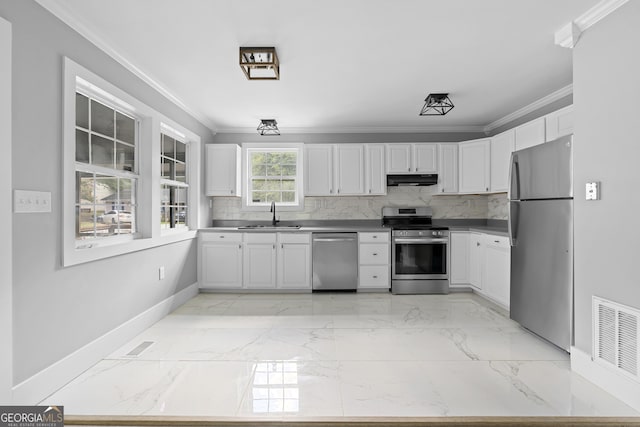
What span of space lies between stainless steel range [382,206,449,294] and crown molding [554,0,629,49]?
2.62 m

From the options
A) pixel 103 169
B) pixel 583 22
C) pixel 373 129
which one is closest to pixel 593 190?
pixel 583 22

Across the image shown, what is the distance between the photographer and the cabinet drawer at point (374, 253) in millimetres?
4500

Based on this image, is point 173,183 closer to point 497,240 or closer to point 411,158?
point 411,158

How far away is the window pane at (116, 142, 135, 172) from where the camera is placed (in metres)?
2.85

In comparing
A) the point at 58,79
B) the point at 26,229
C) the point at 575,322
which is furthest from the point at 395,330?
the point at 58,79

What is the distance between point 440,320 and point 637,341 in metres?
1.68

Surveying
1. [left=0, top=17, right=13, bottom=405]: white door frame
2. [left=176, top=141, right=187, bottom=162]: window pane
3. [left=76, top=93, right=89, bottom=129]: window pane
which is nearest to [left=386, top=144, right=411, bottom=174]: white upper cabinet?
[left=176, top=141, right=187, bottom=162]: window pane

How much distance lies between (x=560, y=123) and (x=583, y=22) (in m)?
1.04

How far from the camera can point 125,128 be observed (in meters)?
2.97

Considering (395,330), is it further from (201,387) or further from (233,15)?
(233,15)

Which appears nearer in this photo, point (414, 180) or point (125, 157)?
point (125, 157)

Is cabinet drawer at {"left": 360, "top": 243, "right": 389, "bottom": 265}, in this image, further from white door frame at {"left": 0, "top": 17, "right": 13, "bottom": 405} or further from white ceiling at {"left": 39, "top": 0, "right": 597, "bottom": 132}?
white door frame at {"left": 0, "top": 17, "right": 13, "bottom": 405}

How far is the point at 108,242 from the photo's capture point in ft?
8.84

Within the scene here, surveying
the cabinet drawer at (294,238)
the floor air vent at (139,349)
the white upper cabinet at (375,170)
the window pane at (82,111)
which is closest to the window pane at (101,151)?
the window pane at (82,111)
